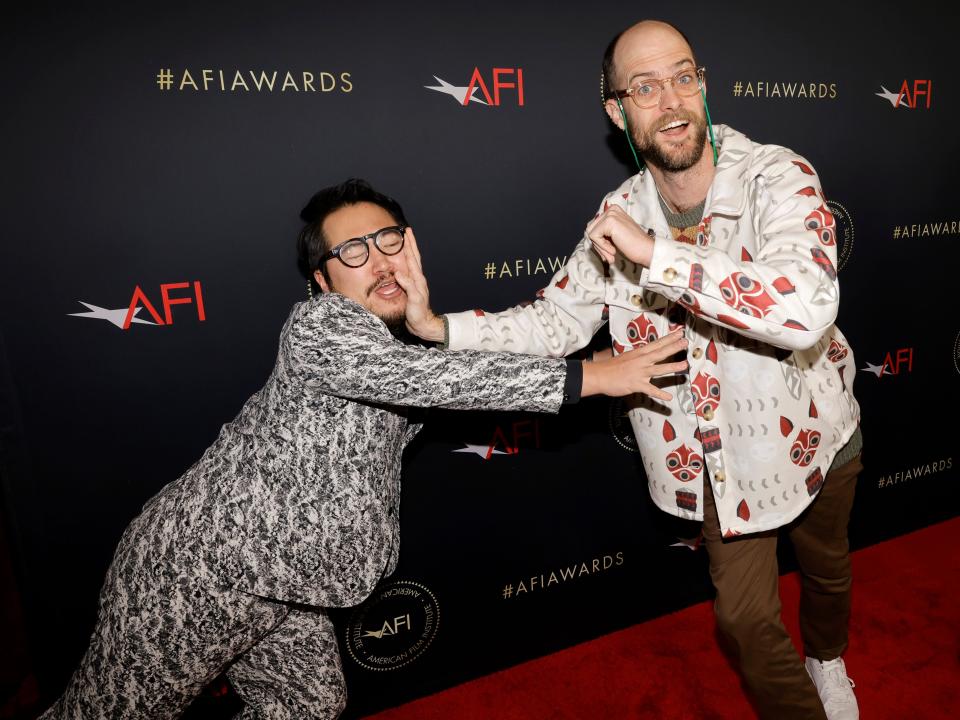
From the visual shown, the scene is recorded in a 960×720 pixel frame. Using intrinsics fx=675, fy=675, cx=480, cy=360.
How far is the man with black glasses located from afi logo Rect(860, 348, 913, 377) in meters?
1.74

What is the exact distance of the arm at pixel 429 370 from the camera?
126 cm

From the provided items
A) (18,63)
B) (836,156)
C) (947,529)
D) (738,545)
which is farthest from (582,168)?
(947,529)

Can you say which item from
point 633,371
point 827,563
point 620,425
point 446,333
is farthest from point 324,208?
point 827,563

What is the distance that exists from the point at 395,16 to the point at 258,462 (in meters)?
1.17

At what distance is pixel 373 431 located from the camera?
4.63 feet

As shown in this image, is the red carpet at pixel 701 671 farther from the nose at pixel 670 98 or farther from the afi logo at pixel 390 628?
the nose at pixel 670 98

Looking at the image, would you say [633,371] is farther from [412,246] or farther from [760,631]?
[760,631]

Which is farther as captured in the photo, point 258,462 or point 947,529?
point 947,529

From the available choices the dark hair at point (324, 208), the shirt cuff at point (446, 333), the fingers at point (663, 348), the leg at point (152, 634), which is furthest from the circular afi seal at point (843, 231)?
the leg at point (152, 634)

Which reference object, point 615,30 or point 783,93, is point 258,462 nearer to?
point 615,30

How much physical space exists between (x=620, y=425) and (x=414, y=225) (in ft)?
3.26

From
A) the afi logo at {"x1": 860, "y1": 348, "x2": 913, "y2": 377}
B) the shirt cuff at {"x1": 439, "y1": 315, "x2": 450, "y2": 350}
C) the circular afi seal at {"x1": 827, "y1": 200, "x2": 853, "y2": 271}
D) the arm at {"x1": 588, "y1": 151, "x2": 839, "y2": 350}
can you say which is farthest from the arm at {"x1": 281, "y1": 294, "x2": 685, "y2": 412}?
the afi logo at {"x1": 860, "y1": 348, "x2": 913, "y2": 377}

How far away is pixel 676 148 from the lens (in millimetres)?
1506

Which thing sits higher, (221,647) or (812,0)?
(812,0)
